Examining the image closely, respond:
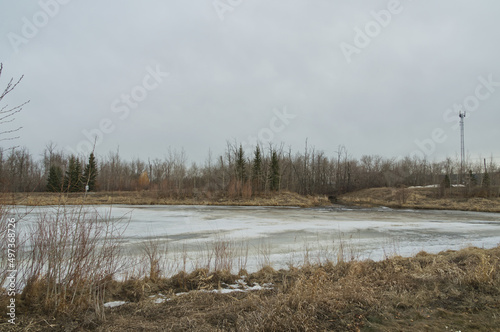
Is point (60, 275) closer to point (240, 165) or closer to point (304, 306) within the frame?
point (304, 306)

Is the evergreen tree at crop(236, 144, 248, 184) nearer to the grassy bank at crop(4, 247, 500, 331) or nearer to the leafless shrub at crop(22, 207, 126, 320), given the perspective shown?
the grassy bank at crop(4, 247, 500, 331)

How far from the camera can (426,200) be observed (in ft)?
133

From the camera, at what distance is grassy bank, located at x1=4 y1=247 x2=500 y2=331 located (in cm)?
377

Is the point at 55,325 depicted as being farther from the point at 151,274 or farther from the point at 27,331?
the point at 151,274

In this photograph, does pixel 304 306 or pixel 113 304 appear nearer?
pixel 304 306

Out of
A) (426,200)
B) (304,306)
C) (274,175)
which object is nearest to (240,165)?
(274,175)

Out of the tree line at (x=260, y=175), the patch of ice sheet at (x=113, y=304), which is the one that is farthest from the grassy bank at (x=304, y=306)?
the tree line at (x=260, y=175)

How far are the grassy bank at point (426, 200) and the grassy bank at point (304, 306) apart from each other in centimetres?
3407

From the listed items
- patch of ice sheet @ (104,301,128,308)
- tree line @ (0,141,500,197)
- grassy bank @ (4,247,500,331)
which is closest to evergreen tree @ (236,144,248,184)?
tree line @ (0,141,500,197)

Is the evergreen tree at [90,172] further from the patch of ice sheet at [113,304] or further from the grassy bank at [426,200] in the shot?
the grassy bank at [426,200]

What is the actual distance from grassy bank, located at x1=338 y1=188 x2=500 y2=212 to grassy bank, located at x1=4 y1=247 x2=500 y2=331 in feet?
112

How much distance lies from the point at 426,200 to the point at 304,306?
43638 millimetres

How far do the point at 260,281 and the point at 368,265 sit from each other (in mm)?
2870

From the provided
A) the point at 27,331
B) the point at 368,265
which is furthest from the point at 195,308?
the point at 368,265
